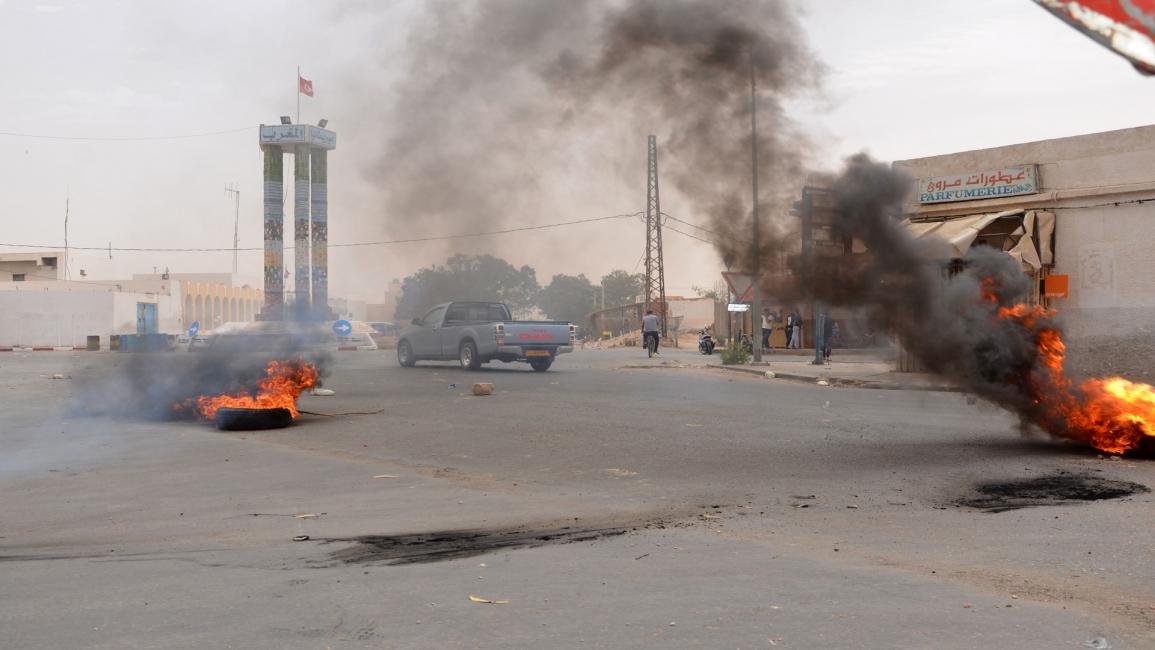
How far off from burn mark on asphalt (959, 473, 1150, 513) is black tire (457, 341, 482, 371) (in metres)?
16.8

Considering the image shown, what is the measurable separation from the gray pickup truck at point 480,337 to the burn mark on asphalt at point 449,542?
54.6 feet

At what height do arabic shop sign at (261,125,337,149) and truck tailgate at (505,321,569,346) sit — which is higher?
arabic shop sign at (261,125,337,149)

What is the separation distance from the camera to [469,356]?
2355 centimetres

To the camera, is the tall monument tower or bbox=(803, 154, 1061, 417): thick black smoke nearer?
bbox=(803, 154, 1061, 417): thick black smoke

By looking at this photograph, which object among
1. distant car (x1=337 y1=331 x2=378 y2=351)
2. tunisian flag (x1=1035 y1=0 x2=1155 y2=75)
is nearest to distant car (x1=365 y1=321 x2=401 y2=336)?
distant car (x1=337 y1=331 x2=378 y2=351)

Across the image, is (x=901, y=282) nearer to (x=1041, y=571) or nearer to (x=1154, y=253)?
(x=1041, y=571)

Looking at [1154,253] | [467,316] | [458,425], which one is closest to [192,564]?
[458,425]

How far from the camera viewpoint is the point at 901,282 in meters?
10.8

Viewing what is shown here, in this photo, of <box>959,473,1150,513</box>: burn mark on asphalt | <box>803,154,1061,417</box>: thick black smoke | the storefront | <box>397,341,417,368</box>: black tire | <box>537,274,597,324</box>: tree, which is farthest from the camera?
<box>537,274,597,324</box>: tree

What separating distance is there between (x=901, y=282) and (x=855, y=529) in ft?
17.7

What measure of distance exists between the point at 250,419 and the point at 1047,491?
930 cm

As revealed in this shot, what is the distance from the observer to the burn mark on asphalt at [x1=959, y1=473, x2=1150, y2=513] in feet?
22.5

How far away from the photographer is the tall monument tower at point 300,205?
62.7 meters

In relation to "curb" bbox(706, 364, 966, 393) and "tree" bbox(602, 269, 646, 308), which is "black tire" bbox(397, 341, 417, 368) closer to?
"curb" bbox(706, 364, 966, 393)
